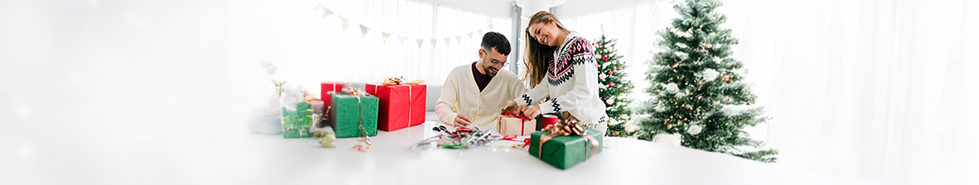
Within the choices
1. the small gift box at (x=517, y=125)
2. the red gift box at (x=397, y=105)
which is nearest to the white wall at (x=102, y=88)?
the red gift box at (x=397, y=105)

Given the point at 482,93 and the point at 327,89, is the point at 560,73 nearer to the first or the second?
the point at 482,93

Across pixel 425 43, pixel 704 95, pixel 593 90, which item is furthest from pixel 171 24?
pixel 425 43

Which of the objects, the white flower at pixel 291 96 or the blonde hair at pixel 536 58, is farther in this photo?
the blonde hair at pixel 536 58

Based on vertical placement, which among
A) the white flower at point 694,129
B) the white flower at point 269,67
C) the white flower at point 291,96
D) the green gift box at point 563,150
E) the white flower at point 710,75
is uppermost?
the white flower at point 710,75

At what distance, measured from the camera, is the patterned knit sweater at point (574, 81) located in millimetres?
934

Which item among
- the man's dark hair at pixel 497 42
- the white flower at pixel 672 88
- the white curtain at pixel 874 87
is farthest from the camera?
the white flower at pixel 672 88

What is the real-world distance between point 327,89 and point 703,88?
2.44m

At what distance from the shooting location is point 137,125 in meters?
0.49

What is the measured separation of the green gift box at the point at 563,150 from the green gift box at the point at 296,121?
421mm

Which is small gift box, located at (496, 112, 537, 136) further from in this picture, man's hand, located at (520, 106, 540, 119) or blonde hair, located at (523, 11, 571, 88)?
blonde hair, located at (523, 11, 571, 88)

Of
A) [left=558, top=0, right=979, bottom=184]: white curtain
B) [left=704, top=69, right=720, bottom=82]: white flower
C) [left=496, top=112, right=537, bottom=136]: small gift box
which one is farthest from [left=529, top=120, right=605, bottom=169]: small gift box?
[left=704, top=69, right=720, bottom=82]: white flower

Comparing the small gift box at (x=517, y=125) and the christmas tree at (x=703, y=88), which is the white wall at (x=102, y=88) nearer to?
the small gift box at (x=517, y=125)

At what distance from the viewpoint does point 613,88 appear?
2.96m

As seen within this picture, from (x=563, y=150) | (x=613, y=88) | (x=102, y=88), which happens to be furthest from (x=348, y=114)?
(x=613, y=88)
